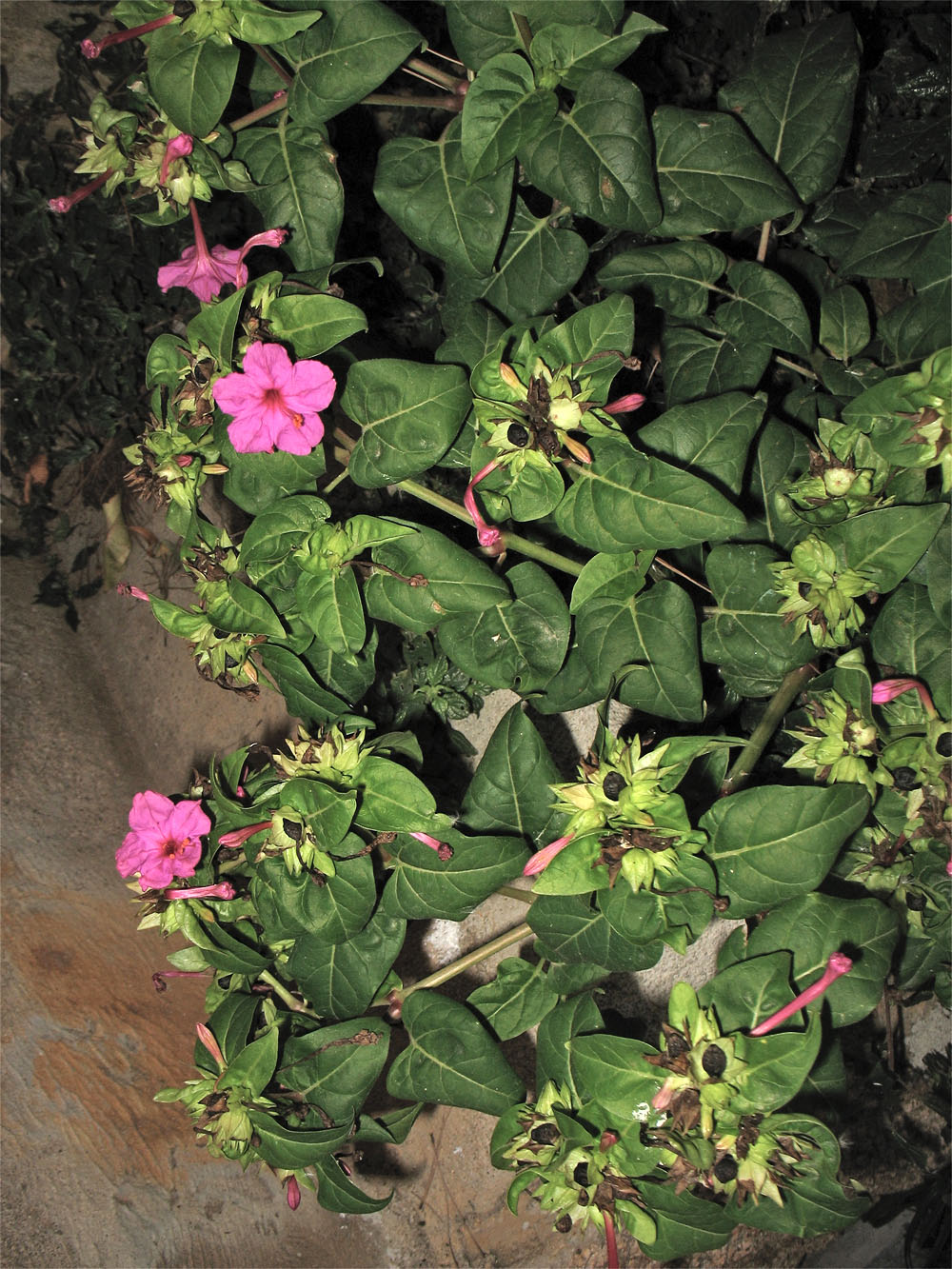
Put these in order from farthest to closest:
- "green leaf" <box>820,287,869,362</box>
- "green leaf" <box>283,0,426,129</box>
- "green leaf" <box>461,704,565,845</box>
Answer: "green leaf" <box>820,287,869,362</box> → "green leaf" <box>461,704,565,845</box> → "green leaf" <box>283,0,426,129</box>

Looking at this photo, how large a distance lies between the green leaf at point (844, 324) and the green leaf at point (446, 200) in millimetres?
550

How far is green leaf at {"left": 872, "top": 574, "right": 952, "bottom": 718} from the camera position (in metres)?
1.14

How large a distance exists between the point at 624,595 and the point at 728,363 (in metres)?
0.41

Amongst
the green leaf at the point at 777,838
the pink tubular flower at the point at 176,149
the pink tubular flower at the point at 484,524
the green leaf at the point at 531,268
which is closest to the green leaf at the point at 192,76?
the pink tubular flower at the point at 176,149

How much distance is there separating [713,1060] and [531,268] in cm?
98

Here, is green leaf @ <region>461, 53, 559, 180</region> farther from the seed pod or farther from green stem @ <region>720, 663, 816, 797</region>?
the seed pod

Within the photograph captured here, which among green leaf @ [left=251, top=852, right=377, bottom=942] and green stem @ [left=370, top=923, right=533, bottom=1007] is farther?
green stem @ [left=370, top=923, right=533, bottom=1007]

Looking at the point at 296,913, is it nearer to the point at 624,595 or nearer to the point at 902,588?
the point at 624,595

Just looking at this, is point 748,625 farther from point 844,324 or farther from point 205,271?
point 205,271

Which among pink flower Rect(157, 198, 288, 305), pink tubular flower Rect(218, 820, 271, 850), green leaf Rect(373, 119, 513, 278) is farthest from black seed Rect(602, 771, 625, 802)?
pink flower Rect(157, 198, 288, 305)

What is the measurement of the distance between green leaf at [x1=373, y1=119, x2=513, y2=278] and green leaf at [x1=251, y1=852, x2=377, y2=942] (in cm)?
71

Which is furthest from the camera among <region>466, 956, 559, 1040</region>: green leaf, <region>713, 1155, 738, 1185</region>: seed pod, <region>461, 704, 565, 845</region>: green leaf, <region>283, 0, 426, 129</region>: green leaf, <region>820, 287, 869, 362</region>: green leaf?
<region>820, 287, 869, 362</region>: green leaf

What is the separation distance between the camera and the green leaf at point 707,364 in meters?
1.31

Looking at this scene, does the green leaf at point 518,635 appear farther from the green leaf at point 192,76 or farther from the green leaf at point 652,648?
the green leaf at point 192,76
